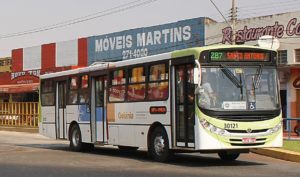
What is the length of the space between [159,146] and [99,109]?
3.76m

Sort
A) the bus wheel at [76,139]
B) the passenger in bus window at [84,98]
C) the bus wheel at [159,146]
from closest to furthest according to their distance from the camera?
the bus wheel at [159,146]
the passenger in bus window at [84,98]
the bus wheel at [76,139]

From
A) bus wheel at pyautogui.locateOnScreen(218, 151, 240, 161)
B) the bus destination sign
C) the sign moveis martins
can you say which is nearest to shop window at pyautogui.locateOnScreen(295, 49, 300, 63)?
the sign moveis martins

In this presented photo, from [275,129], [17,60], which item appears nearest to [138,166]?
[275,129]

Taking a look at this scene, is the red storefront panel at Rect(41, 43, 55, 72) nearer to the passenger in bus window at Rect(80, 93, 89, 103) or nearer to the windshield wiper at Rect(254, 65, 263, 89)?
the passenger in bus window at Rect(80, 93, 89, 103)

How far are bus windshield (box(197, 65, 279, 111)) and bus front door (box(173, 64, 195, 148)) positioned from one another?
379mm

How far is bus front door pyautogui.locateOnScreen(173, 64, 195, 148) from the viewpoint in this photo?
13375 millimetres

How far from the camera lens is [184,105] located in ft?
44.8

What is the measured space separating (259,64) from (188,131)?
7.50 ft

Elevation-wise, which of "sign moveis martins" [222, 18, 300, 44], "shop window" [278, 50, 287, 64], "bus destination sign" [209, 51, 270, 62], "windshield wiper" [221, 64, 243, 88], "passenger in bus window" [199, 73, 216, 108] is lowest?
"passenger in bus window" [199, 73, 216, 108]

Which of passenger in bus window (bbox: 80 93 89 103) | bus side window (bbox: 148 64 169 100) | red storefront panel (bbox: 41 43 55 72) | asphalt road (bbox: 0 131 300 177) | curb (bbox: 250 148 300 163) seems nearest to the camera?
asphalt road (bbox: 0 131 300 177)

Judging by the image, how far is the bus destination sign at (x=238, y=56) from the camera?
13.3 meters

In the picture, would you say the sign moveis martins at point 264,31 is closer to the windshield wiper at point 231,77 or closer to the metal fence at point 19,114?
the metal fence at point 19,114

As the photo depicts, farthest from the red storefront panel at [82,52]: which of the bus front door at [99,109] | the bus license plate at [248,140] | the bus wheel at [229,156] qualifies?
the bus license plate at [248,140]

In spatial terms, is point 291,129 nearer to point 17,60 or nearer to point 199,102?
point 199,102
